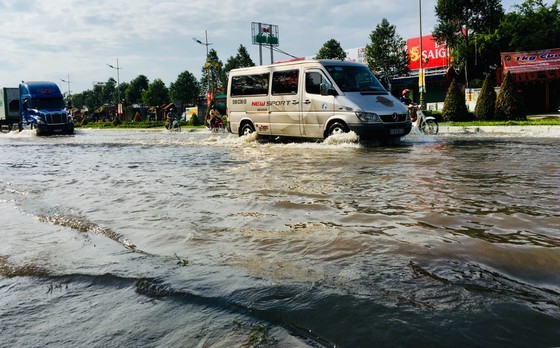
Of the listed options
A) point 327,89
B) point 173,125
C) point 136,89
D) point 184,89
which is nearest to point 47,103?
point 173,125

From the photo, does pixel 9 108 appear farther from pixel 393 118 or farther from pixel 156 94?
pixel 156 94

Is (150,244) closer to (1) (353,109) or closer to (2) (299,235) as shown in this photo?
(2) (299,235)

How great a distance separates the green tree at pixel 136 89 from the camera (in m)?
101

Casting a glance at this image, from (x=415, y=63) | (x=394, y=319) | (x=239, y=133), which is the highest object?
(x=415, y=63)

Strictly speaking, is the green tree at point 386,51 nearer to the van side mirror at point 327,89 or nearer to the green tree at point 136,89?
the van side mirror at point 327,89

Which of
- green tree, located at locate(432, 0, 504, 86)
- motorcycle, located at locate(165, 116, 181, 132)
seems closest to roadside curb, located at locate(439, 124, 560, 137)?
motorcycle, located at locate(165, 116, 181, 132)

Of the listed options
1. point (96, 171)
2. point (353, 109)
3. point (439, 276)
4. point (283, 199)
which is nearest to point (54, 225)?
point (283, 199)

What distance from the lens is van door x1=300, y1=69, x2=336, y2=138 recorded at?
11.6 metres

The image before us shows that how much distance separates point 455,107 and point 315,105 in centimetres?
1190

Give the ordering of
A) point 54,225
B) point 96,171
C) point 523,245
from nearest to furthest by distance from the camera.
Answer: point 523,245, point 54,225, point 96,171

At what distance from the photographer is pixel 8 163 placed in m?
12.4

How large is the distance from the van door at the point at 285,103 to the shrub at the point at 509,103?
462 inches

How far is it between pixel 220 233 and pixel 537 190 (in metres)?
3.59

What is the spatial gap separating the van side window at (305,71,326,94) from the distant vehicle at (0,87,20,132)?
29.4 meters
